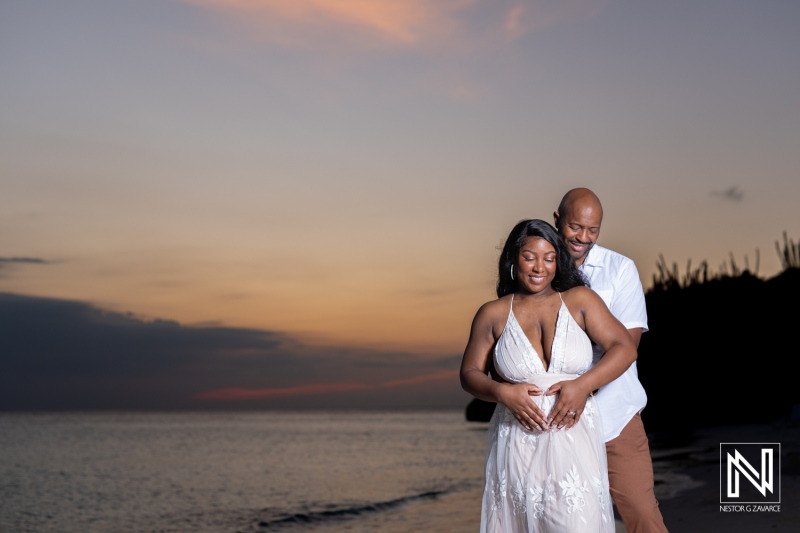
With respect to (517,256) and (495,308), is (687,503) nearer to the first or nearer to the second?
(495,308)

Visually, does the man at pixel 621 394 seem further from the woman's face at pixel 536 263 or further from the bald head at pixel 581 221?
the woman's face at pixel 536 263

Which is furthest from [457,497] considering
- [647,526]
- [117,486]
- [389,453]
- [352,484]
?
[389,453]

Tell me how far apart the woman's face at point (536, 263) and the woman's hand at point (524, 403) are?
17.3 inches

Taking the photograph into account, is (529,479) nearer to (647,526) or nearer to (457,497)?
(647,526)

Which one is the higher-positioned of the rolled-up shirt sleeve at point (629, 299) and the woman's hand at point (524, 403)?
the rolled-up shirt sleeve at point (629, 299)

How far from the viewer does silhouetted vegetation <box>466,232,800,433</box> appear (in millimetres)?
31266

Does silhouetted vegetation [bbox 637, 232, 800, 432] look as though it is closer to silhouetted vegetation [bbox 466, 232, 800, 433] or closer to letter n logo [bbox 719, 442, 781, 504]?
silhouetted vegetation [bbox 466, 232, 800, 433]

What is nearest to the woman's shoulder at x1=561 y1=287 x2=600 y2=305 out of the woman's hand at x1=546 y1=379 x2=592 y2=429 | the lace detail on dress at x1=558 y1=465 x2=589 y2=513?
the woman's hand at x1=546 y1=379 x2=592 y2=429

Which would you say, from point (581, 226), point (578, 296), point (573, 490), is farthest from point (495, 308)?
point (581, 226)

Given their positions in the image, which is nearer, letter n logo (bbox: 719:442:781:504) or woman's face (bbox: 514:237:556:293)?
woman's face (bbox: 514:237:556:293)

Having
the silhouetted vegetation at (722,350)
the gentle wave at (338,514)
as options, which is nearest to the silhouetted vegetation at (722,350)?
the silhouetted vegetation at (722,350)

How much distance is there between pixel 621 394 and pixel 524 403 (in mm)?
1205

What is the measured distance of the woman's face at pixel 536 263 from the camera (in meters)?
3.76

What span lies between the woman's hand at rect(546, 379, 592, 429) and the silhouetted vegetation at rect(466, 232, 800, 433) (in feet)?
88.9
